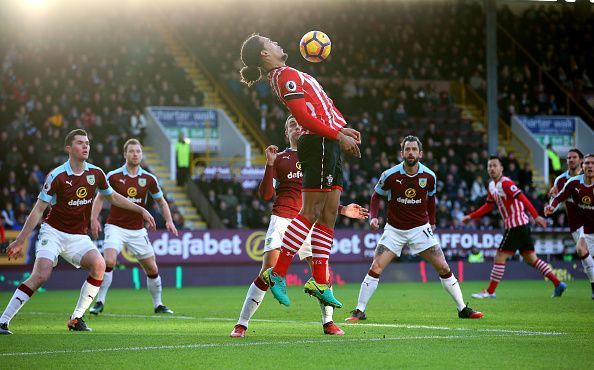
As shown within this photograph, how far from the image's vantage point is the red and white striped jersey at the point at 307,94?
9.05 m

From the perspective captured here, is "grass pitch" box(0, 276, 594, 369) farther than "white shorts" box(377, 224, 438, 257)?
No

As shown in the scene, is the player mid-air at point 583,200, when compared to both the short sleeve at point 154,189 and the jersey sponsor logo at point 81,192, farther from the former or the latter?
the jersey sponsor logo at point 81,192

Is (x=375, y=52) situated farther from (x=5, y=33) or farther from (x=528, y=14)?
(x=5, y=33)

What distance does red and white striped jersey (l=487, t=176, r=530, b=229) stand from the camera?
1845cm

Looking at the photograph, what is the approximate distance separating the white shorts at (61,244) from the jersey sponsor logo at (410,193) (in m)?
4.19

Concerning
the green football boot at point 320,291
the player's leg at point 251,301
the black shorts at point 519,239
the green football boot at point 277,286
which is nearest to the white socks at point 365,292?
the player's leg at point 251,301

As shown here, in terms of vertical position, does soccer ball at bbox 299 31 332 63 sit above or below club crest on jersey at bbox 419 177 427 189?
above

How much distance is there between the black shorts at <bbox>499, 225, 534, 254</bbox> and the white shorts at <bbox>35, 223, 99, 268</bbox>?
974 cm

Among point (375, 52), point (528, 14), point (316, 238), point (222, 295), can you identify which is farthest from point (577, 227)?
point (528, 14)

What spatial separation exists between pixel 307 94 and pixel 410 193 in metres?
4.40

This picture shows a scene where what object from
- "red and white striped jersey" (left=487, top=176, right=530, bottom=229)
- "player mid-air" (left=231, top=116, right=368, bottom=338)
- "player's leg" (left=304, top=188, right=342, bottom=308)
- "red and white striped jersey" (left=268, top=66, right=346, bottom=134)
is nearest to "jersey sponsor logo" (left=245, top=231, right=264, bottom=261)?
"red and white striped jersey" (left=487, top=176, right=530, bottom=229)

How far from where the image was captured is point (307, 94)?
908cm

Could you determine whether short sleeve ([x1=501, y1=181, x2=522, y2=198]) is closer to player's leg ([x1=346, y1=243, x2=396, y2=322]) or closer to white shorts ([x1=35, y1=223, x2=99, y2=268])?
player's leg ([x1=346, y1=243, x2=396, y2=322])

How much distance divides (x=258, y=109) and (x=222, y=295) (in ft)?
48.6
